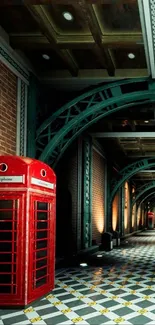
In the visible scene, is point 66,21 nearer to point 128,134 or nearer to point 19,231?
point 19,231

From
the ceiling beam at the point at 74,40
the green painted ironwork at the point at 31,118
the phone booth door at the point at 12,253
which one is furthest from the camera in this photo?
the green painted ironwork at the point at 31,118

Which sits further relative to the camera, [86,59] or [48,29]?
[86,59]

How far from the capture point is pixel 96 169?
16969mm

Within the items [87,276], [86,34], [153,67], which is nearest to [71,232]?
[87,276]

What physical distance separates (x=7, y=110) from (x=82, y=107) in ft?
8.39

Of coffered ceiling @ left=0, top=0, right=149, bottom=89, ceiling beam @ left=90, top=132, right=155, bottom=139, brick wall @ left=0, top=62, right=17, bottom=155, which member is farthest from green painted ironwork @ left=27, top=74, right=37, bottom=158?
ceiling beam @ left=90, top=132, right=155, bottom=139

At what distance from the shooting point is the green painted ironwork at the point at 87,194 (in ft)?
45.7

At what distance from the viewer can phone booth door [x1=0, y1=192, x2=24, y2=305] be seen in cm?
602

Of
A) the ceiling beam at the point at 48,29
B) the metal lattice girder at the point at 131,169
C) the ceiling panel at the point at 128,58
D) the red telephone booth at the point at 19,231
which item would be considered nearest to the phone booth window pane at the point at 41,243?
the red telephone booth at the point at 19,231

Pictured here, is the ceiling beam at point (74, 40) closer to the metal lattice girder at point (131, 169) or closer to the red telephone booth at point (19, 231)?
the red telephone booth at point (19, 231)

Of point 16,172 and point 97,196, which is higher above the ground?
point 16,172

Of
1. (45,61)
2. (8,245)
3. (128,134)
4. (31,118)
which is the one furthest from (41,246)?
(128,134)

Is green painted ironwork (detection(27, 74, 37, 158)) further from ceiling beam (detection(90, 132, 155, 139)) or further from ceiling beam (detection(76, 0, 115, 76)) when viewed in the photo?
ceiling beam (detection(90, 132, 155, 139))

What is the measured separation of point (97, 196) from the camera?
55.8 feet
